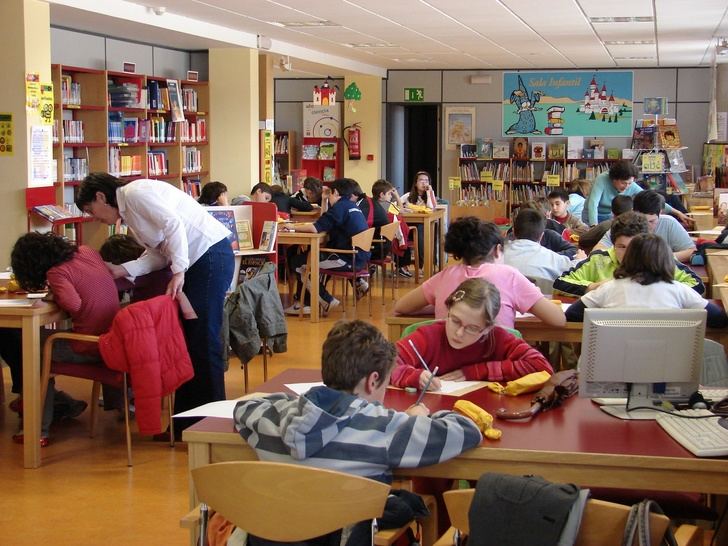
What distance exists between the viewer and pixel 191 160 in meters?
12.0

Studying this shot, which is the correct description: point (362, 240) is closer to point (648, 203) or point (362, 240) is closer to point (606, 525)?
point (648, 203)

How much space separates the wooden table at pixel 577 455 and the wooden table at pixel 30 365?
2223 millimetres

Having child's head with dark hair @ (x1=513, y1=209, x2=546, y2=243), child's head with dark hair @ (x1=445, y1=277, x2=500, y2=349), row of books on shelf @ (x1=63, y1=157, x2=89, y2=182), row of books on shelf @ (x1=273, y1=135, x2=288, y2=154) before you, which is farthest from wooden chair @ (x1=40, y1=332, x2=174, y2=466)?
row of books on shelf @ (x1=273, y1=135, x2=288, y2=154)

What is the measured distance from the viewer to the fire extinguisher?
54.8ft

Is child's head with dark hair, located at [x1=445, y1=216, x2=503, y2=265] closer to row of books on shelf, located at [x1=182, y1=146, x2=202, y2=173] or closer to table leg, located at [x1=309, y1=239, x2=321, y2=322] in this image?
table leg, located at [x1=309, y1=239, x2=321, y2=322]

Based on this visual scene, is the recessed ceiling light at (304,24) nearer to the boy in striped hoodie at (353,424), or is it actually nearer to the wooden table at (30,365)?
the wooden table at (30,365)

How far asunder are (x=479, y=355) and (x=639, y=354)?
756mm

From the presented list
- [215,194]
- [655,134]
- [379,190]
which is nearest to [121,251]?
[215,194]

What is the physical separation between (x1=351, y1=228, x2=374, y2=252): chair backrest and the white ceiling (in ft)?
6.41

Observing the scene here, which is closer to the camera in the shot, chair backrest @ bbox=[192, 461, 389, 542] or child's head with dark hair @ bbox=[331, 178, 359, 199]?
chair backrest @ bbox=[192, 461, 389, 542]

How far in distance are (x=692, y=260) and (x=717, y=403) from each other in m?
3.81

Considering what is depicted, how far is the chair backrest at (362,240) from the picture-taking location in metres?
9.47

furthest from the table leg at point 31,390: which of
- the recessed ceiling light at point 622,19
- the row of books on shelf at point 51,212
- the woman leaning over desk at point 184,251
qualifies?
the recessed ceiling light at point 622,19

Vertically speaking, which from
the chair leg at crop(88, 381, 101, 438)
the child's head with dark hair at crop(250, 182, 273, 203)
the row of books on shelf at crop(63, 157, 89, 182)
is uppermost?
the row of books on shelf at crop(63, 157, 89, 182)
